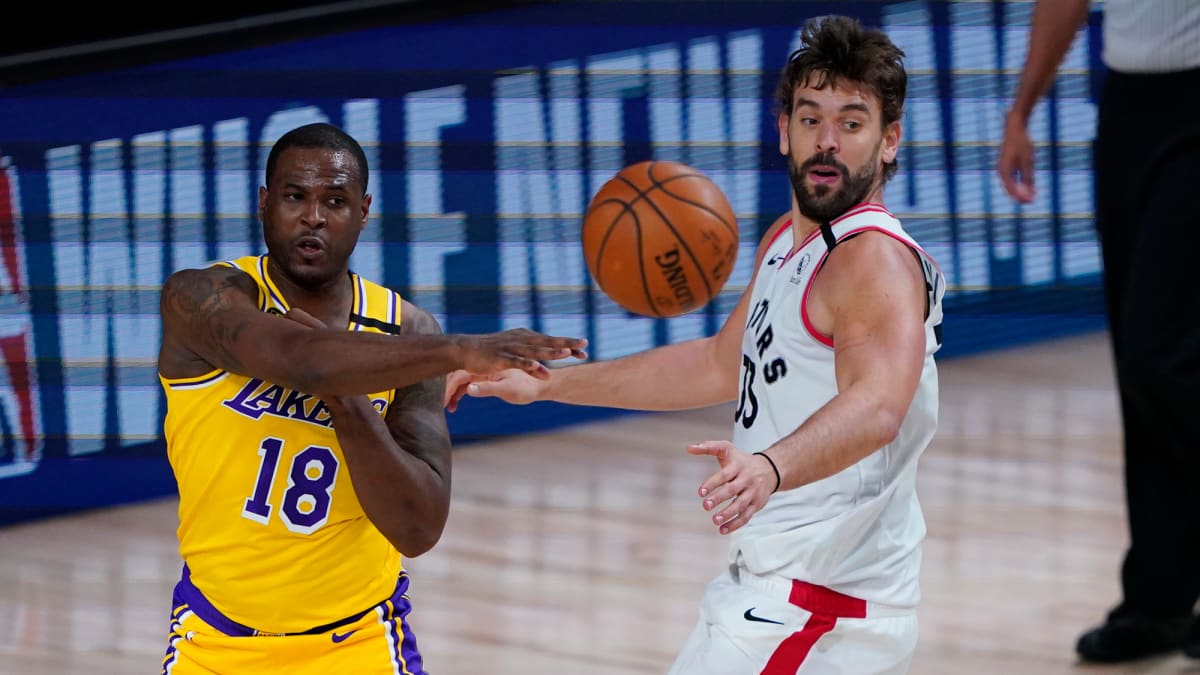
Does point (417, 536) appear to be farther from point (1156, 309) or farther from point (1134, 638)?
point (1134, 638)

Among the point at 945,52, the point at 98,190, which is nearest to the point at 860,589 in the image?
the point at 98,190

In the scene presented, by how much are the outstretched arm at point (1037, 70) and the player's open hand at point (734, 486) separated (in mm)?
1910

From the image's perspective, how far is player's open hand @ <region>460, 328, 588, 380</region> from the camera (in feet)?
9.44

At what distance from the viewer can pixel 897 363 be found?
122 inches

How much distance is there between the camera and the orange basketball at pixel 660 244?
14.3 feet

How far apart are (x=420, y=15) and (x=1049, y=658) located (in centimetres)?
359

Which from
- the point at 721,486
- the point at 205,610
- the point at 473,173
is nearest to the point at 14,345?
the point at 473,173

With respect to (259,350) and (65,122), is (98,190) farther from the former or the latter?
(259,350)

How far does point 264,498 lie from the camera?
11.5ft

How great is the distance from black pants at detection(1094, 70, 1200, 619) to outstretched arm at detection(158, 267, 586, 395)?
1932mm

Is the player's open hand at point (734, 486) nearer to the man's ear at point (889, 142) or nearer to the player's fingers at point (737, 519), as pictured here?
the player's fingers at point (737, 519)

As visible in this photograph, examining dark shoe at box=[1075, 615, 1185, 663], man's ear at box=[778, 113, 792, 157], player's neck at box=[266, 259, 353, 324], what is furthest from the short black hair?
dark shoe at box=[1075, 615, 1185, 663]

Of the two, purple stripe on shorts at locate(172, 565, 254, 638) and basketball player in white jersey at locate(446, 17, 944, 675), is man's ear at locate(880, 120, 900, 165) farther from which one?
purple stripe on shorts at locate(172, 565, 254, 638)

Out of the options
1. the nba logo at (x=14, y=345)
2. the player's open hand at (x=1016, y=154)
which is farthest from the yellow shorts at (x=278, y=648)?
the nba logo at (x=14, y=345)
